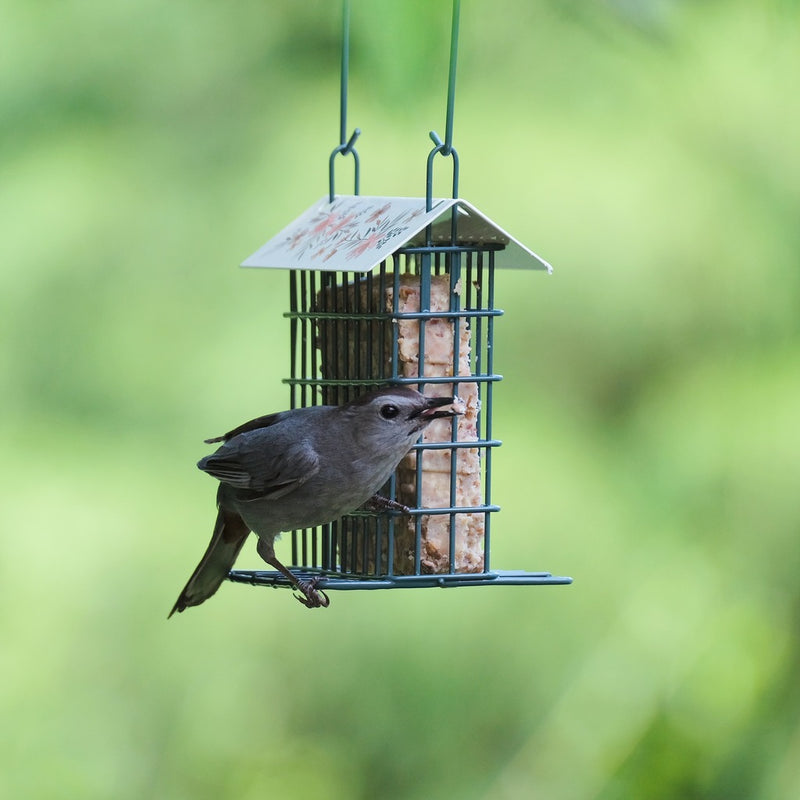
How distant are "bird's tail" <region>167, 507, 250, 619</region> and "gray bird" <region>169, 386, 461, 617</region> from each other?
20cm

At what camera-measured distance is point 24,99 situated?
293 inches

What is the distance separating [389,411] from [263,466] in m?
0.44

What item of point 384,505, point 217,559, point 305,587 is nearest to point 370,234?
point 384,505

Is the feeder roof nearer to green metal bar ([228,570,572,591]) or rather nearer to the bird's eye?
the bird's eye

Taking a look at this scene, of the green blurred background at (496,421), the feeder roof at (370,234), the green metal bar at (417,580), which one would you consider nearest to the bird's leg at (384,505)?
the green metal bar at (417,580)

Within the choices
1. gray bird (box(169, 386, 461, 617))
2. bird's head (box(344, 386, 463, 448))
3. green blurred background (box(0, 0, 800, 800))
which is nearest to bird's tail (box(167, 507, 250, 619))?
gray bird (box(169, 386, 461, 617))

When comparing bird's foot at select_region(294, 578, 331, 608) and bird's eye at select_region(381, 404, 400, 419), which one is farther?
bird's foot at select_region(294, 578, 331, 608)

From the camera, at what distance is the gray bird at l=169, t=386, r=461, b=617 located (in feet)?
12.1

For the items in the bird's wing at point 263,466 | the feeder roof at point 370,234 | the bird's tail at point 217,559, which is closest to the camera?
Result: the feeder roof at point 370,234

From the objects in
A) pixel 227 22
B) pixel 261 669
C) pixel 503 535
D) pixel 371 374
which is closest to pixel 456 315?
pixel 371 374

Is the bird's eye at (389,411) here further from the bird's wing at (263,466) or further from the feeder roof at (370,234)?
the feeder roof at (370,234)

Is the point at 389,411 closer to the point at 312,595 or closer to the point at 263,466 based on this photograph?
the point at 263,466

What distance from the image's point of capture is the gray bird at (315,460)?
3.69m

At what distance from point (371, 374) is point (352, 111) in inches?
142
